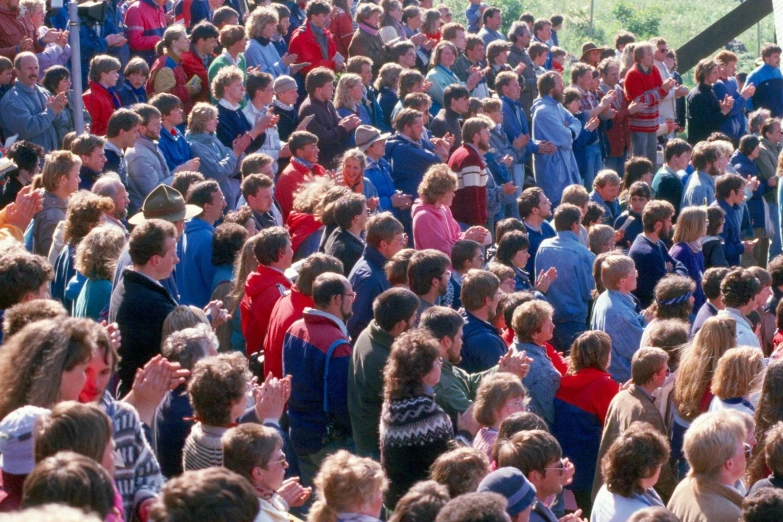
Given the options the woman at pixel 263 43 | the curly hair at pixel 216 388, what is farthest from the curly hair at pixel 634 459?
the woman at pixel 263 43

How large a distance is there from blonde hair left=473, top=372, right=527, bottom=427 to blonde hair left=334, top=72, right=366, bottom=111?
261 inches

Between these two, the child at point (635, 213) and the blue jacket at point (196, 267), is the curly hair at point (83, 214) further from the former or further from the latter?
the child at point (635, 213)

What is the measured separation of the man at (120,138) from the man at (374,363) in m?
4.02

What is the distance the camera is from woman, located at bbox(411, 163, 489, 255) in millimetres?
9031

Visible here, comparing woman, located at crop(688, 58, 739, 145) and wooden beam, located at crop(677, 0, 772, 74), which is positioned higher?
wooden beam, located at crop(677, 0, 772, 74)

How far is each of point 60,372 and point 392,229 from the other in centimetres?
344

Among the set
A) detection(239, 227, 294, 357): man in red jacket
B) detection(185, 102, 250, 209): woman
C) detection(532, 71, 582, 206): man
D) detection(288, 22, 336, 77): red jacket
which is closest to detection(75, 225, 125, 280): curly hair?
detection(239, 227, 294, 357): man in red jacket

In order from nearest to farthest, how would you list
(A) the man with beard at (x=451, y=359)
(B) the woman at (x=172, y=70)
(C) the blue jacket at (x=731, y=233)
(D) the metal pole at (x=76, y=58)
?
(A) the man with beard at (x=451, y=359) → (D) the metal pole at (x=76, y=58) → (C) the blue jacket at (x=731, y=233) → (B) the woman at (x=172, y=70)

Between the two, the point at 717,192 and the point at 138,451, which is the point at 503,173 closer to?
the point at 717,192

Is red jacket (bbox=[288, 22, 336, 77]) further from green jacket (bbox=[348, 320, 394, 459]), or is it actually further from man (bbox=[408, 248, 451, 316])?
green jacket (bbox=[348, 320, 394, 459])

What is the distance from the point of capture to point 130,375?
605cm

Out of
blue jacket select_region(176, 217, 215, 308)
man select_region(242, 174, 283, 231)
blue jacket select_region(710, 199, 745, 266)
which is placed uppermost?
man select_region(242, 174, 283, 231)

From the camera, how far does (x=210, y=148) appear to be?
404 inches

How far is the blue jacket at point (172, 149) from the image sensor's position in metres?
10.0
